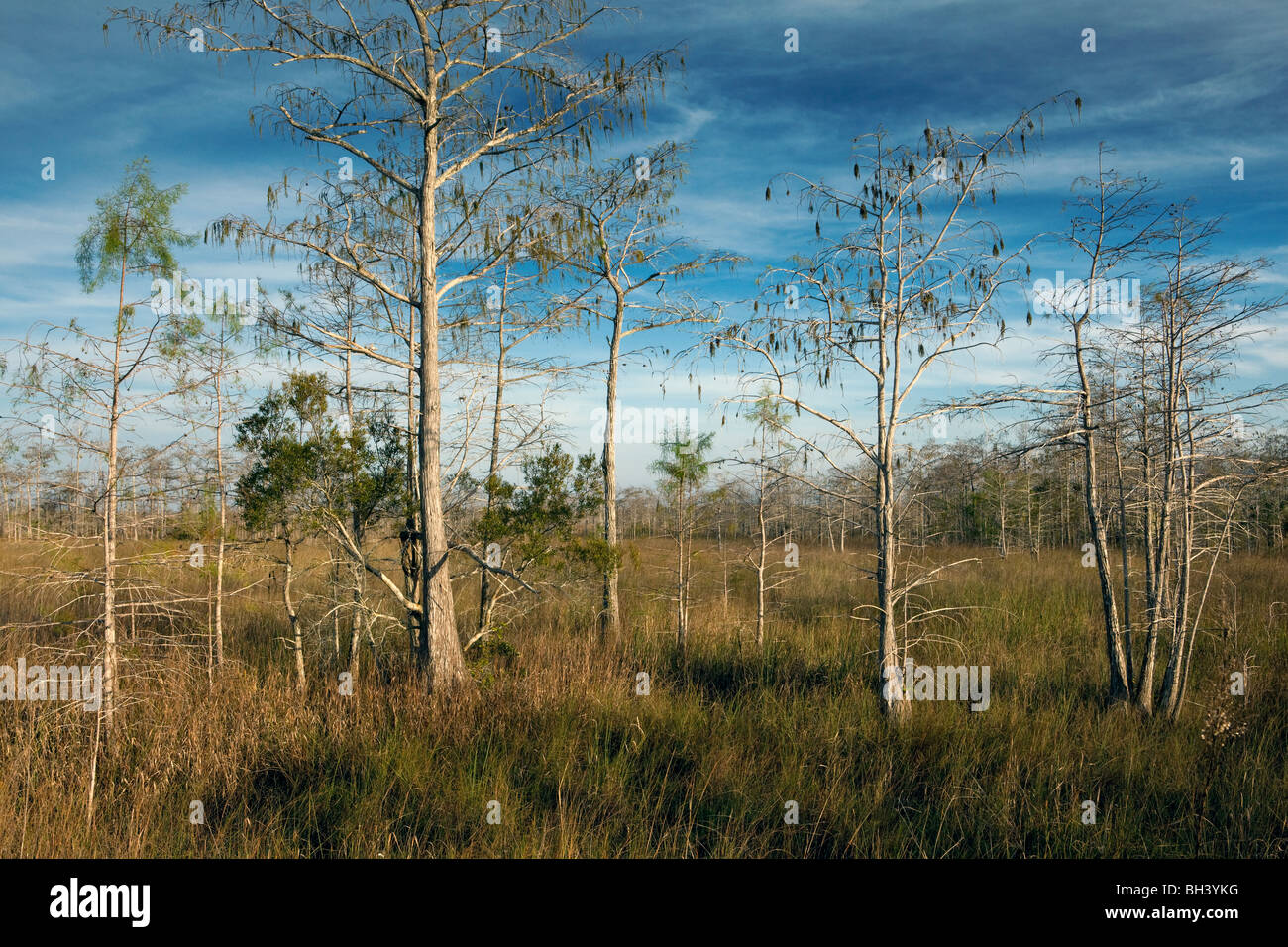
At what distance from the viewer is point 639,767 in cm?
593

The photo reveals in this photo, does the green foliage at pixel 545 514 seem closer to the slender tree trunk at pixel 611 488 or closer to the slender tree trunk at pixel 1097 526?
the slender tree trunk at pixel 611 488

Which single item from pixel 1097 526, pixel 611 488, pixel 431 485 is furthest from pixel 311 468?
pixel 1097 526

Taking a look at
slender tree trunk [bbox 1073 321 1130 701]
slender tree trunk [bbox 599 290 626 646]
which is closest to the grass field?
slender tree trunk [bbox 1073 321 1130 701]

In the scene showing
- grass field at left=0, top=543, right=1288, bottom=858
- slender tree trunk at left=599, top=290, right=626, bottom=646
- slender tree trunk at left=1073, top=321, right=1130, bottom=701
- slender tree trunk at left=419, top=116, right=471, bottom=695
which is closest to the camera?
grass field at left=0, top=543, right=1288, bottom=858

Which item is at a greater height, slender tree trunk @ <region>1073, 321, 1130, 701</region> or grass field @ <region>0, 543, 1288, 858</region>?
slender tree trunk @ <region>1073, 321, 1130, 701</region>

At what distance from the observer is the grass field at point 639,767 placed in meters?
4.75

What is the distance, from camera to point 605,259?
12.5m

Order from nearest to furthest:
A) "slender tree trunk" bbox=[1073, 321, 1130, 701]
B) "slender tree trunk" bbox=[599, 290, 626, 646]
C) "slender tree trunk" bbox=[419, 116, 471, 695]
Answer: "slender tree trunk" bbox=[1073, 321, 1130, 701]
"slender tree trunk" bbox=[419, 116, 471, 695]
"slender tree trunk" bbox=[599, 290, 626, 646]

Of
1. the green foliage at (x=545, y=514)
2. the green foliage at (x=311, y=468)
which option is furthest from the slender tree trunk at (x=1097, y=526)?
the green foliage at (x=311, y=468)

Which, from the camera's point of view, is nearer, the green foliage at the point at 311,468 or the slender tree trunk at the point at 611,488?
the green foliage at the point at 311,468

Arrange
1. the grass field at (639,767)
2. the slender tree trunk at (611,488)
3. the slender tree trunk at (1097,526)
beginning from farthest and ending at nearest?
the slender tree trunk at (611,488) → the slender tree trunk at (1097,526) → the grass field at (639,767)

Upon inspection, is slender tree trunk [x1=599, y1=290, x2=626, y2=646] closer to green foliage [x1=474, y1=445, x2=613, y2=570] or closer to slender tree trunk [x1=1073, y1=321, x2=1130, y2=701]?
green foliage [x1=474, y1=445, x2=613, y2=570]

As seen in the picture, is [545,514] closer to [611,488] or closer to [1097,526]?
[611,488]

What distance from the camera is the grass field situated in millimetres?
4754
